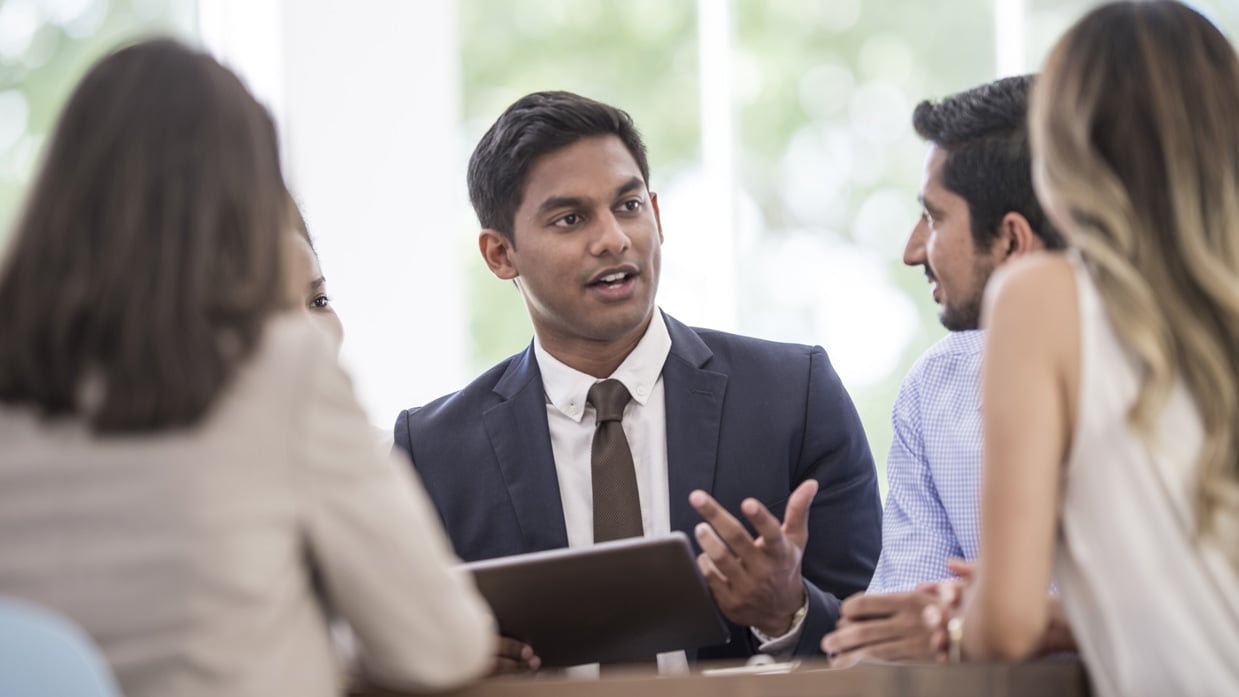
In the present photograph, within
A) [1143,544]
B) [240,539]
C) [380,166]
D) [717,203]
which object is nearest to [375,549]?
[240,539]

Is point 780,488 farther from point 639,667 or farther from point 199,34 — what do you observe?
point 199,34

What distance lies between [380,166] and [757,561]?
10.5 ft

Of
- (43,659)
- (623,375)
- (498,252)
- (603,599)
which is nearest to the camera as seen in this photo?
(43,659)

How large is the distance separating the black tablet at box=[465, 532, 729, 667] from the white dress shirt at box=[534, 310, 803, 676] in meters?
0.52

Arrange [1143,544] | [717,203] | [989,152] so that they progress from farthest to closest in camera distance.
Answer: [717,203] < [989,152] < [1143,544]

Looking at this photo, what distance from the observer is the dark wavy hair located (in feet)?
4.13

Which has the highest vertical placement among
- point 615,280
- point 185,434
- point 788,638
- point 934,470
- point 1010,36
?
point 1010,36

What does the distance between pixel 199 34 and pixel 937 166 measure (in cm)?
323

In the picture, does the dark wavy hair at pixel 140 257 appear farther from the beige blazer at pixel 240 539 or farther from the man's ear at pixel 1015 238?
the man's ear at pixel 1015 238

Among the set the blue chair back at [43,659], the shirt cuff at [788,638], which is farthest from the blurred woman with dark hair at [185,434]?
the shirt cuff at [788,638]

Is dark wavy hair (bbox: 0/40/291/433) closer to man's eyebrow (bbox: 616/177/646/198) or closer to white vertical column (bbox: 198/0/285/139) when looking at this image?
man's eyebrow (bbox: 616/177/646/198)

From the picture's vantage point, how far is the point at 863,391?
17.6ft

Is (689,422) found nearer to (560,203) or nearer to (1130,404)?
(560,203)

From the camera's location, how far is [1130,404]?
4.62 ft
